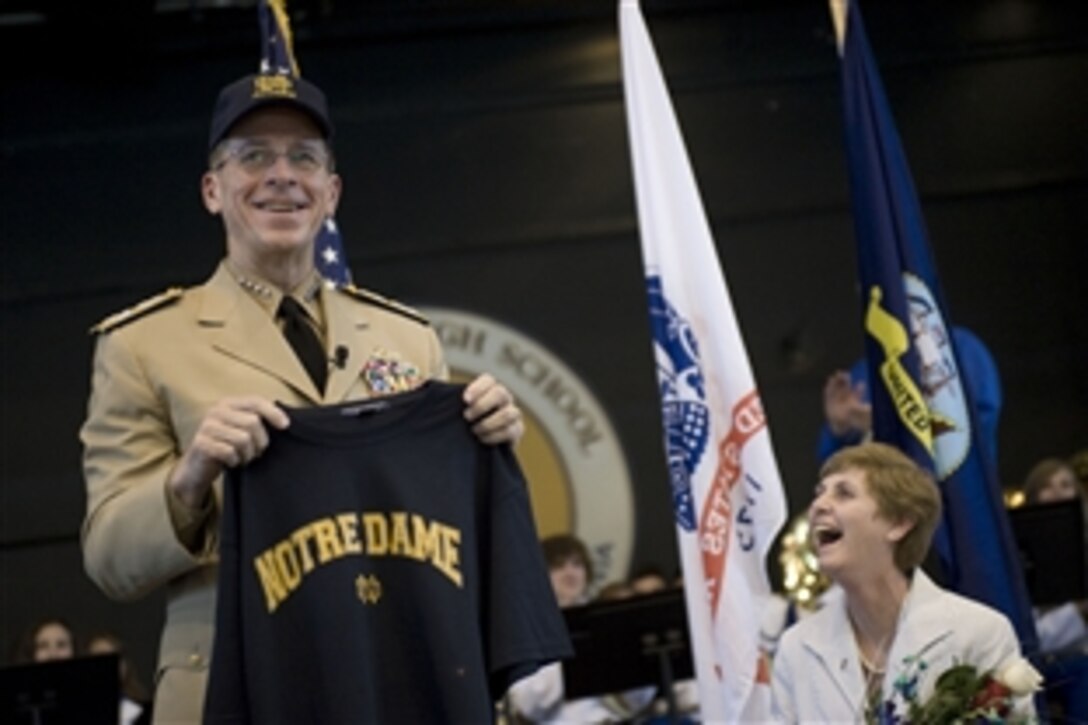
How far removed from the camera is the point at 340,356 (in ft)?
11.0

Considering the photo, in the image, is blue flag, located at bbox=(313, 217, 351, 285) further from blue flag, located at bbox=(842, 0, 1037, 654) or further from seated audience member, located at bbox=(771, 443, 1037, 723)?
blue flag, located at bbox=(842, 0, 1037, 654)

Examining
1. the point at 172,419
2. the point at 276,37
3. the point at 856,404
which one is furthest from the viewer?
the point at 856,404

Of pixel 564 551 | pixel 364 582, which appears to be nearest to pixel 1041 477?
Answer: pixel 564 551

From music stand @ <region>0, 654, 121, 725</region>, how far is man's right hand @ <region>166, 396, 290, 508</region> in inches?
169

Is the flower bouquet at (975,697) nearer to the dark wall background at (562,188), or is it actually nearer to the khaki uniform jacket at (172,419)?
the khaki uniform jacket at (172,419)

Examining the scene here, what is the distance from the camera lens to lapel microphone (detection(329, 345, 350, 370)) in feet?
10.9

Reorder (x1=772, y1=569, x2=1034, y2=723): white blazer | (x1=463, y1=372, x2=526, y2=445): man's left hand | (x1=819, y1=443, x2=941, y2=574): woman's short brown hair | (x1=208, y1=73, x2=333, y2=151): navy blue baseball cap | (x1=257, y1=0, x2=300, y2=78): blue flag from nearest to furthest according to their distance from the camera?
1. (x1=463, y1=372, x2=526, y2=445): man's left hand
2. (x1=208, y1=73, x2=333, y2=151): navy blue baseball cap
3. (x1=772, y1=569, x2=1034, y2=723): white blazer
4. (x1=819, y1=443, x2=941, y2=574): woman's short brown hair
5. (x1=257, y1=0, x2=300, y2=78): blue flag

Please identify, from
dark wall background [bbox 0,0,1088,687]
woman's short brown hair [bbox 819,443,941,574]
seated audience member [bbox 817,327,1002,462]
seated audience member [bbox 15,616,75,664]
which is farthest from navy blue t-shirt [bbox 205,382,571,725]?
dark wall background [bbox 0,0,1088,687]

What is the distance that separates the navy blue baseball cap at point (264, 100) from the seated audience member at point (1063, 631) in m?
3.88

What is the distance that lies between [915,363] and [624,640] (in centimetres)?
162

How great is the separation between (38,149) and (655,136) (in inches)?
147

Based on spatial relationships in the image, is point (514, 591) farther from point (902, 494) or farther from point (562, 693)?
point (562, 693)

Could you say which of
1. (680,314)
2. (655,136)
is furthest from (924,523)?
(655,136)

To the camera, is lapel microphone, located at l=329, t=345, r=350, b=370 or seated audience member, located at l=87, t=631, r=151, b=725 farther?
seated audience member, located at l=87, t=631, r=151, b=725
